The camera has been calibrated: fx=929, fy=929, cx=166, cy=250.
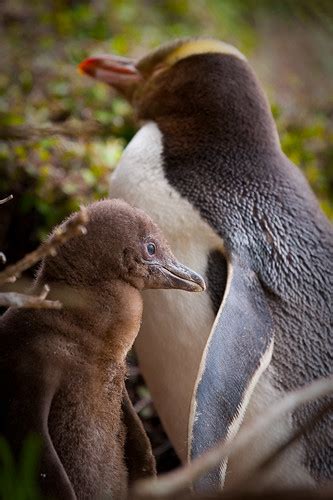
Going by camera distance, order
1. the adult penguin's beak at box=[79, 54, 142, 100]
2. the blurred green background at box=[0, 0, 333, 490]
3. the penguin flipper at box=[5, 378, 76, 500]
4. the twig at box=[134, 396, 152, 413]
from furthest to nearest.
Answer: the blurred green background at box=[0, 0, 333, 490] < the adult penguin's beak at box=[79, 54, 142, 100] < the twig at box=[134, 396, 152, 413] < the penguin flipper at box=[5, 378, 76, 500]

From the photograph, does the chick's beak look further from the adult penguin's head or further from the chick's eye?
the adult penguin's head

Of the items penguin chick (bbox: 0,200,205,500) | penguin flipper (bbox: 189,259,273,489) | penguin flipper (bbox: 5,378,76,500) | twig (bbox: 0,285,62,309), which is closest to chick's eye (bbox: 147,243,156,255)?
penguin chick (bbox: 0,200,205,500)

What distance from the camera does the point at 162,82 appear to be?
3.32 metres

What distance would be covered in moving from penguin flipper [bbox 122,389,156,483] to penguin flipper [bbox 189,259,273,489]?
0.12 m

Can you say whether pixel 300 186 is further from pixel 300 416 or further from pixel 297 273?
pixel 300 416

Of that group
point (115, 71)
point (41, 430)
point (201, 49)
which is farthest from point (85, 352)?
point (115, 71)

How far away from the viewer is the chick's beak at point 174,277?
2357 mm

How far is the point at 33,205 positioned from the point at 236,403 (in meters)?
1.64

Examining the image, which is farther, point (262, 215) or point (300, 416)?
point (262, 215)

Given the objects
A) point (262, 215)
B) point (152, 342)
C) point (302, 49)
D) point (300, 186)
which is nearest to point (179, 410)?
point (152, 342)

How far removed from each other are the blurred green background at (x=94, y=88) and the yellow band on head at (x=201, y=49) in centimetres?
47

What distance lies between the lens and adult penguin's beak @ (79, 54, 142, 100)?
3537mm

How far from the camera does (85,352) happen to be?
7.13ft

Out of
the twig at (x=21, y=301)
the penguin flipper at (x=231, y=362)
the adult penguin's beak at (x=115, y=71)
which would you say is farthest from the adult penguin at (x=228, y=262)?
the twig at (x=21, y=301)
